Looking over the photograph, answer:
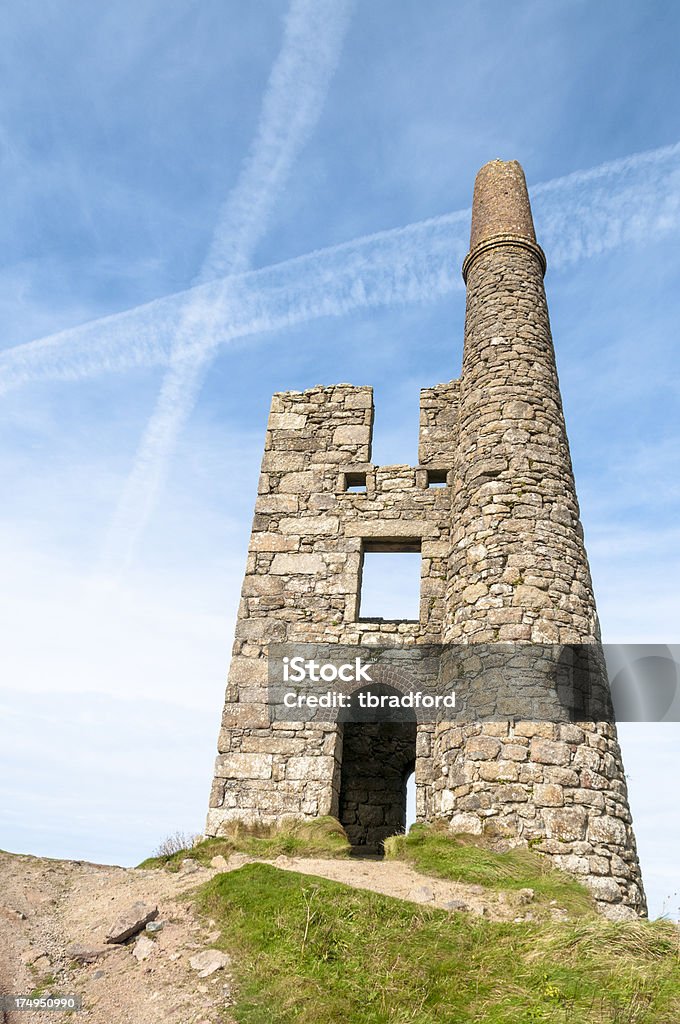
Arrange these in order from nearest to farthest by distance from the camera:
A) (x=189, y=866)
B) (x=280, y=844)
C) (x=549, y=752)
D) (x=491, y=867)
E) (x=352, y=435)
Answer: (x=491, y=867)
(x=189, y=866)
(x=549, y=752)
(x=280, y=844)
(x=352, y=435)

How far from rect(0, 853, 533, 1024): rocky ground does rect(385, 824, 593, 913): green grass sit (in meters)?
0.20

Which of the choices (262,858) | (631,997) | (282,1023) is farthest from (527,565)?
(282,1023)

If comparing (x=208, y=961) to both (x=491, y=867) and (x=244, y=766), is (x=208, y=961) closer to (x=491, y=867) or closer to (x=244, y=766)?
(x=491, y=867)

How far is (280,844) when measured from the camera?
912 centimetres

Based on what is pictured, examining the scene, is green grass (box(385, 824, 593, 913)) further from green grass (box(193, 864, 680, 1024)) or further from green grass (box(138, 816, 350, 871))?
green grass (box(138, 816, 350, 871))

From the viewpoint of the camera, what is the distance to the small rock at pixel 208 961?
5734mm

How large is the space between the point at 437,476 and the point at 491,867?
6.57m

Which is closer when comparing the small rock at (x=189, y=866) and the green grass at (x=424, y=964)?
the green grass at (x=424, y=964)

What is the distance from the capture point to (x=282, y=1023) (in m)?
4.93

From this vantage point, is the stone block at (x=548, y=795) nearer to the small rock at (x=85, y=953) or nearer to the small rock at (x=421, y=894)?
the small rock at (x=421, y=894)

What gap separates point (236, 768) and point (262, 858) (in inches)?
81.8

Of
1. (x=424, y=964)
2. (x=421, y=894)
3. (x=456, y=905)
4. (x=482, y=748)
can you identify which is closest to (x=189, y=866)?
A: (x=421, y=894)

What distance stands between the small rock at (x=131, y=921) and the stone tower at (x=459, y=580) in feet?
11.3

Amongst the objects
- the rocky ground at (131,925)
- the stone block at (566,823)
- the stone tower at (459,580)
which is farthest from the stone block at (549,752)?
the rocky ground at (131,925)
